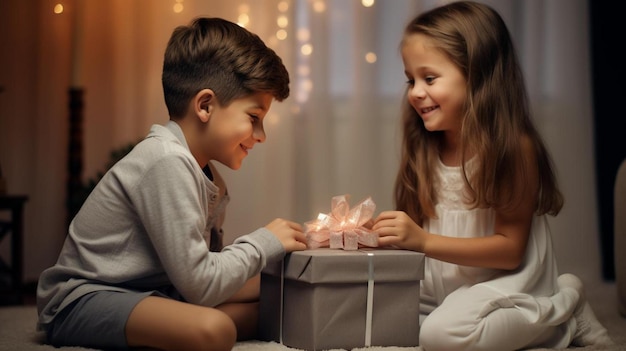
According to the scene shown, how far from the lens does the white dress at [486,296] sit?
1331 millimetres

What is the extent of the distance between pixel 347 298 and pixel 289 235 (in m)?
0.16

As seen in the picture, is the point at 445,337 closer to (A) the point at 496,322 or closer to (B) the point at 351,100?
(A) the point at 496,322

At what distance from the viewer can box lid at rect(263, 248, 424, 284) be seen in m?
1.28

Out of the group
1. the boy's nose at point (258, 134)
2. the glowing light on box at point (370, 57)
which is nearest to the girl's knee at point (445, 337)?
the boy's nose at point (258, 134)

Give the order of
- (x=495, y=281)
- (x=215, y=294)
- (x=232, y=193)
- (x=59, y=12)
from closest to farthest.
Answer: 1. (x=215, y=294)
2. (x=495, y=281)
3. (x=232, y=193)
4. (x=59, y=12)

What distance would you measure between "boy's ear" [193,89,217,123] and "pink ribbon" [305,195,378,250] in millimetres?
303

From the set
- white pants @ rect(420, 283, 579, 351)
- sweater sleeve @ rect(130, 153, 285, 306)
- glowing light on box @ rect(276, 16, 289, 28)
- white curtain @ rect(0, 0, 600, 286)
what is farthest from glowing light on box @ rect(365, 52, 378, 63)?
sweater sleeve @ rect(130, 153, 285, 306)

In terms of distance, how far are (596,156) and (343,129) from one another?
0.93 meters

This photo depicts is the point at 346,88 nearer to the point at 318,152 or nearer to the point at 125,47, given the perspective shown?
the point at 318,152

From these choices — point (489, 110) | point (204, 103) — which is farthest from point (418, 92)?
point (204, 103)

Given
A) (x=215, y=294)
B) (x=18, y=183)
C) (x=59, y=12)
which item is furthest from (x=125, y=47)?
(x=215, y=294)

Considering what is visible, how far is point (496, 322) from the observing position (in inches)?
53.4

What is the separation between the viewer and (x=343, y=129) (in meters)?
2.57

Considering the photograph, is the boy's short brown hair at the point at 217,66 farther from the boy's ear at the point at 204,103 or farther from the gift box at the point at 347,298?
the gift box at the point at 347,298
